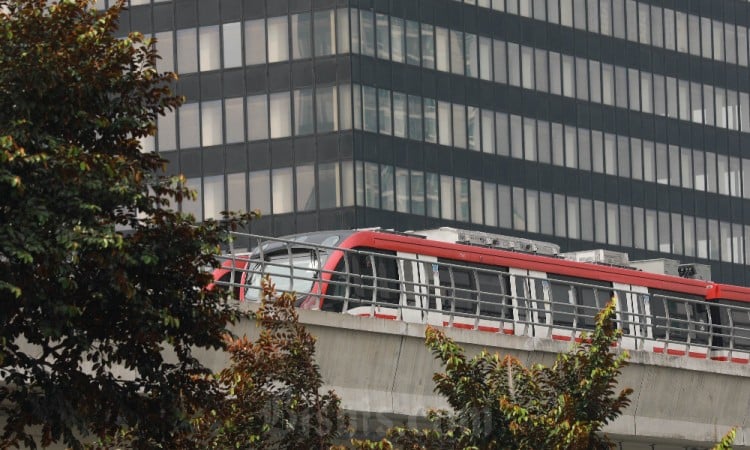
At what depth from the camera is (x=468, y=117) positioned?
3132 inches

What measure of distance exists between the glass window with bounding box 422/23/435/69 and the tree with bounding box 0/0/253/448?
5633 cm

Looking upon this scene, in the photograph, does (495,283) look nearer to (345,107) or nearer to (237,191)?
(345,107)

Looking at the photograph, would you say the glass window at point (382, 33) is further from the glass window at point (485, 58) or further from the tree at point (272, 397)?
the tree at point (272, 397)

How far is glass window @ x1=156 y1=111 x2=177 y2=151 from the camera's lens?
77.2 m

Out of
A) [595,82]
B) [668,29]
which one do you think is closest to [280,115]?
[595,82]

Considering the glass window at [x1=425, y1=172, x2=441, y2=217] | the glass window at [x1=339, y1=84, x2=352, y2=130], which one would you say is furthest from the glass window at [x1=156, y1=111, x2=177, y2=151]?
the glass window at [x1=425, y1=172, x2=441, y2=217]

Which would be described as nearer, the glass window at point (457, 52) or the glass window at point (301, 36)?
the glass window at point (301, 36)

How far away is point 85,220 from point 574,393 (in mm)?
6914

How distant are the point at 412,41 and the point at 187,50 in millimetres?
9070

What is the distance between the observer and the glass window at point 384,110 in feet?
249

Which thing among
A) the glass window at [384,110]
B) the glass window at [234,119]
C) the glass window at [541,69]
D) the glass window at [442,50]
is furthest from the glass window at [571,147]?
the glass window at [234,119]

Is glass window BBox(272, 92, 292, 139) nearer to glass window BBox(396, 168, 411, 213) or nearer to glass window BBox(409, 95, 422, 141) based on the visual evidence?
glass window BBox(396, 168, 411, 213)

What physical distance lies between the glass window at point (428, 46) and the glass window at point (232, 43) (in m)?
7.47

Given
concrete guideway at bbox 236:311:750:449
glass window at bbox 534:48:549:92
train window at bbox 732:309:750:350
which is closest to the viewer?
concrete guideway at bbox 236:311:750:449
